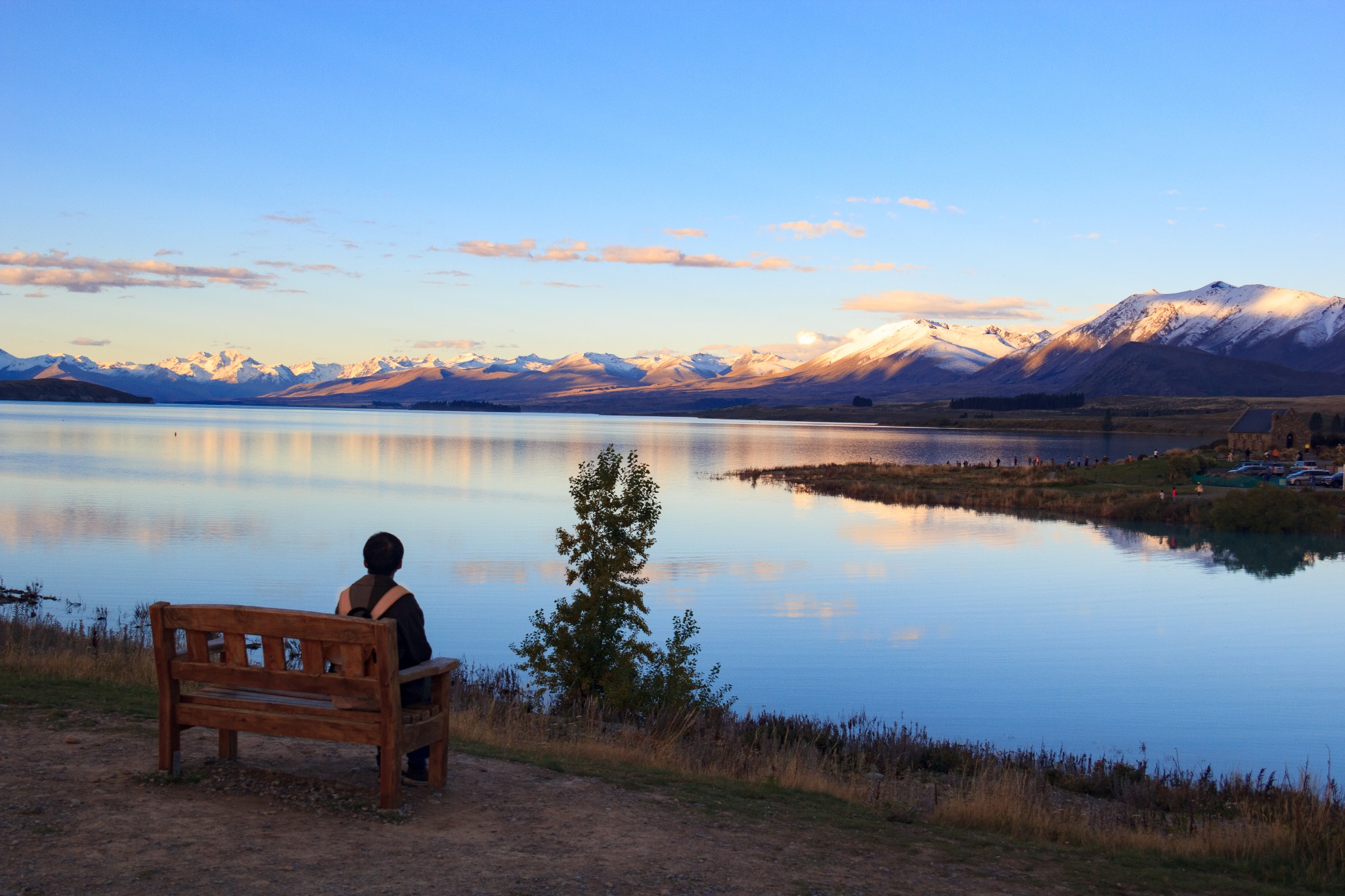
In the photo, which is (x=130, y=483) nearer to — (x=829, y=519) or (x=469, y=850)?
(x=829, y=519)

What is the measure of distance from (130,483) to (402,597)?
5122 cm

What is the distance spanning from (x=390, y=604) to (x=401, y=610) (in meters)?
0.11

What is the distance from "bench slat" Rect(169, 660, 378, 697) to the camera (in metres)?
7.11

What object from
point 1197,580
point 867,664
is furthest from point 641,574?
point 1197,580

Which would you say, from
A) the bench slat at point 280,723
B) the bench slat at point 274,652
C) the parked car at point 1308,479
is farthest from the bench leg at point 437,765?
the parked car at point 1308,479

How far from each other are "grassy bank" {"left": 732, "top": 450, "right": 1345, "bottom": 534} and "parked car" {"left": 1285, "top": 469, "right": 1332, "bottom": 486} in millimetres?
4936

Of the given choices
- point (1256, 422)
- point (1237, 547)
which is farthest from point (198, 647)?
point (1256, 422)

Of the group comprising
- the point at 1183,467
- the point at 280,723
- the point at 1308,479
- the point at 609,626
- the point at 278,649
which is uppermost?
the point at 278,649

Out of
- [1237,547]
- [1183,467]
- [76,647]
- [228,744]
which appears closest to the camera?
[228,744]

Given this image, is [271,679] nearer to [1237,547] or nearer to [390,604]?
[390,604]

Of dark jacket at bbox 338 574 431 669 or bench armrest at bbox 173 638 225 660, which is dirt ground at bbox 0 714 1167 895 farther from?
dark jacket at bbox 338 574 431 669

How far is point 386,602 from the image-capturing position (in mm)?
7625

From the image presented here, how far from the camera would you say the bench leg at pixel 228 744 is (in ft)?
26.3

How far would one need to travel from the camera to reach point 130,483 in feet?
173
